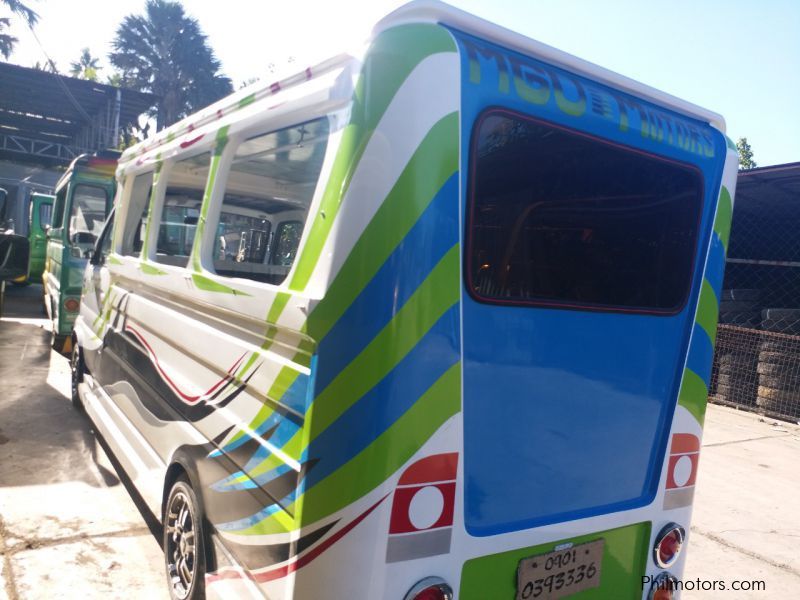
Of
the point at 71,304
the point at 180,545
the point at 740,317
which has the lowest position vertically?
the point at 180,545

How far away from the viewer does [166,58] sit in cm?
3112

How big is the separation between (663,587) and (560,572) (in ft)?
2.17

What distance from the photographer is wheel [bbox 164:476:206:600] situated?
269 centimetres

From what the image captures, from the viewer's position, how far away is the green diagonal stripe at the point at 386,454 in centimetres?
183

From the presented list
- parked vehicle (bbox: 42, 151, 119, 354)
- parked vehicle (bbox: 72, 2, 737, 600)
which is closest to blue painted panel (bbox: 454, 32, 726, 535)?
parked vehicle (bbox: 72, 2, 737, 600)

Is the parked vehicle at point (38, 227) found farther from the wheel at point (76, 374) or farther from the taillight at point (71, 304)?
the wheel at point (76, 374)

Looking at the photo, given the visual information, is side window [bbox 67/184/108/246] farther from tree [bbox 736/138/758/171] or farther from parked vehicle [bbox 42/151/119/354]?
tree [bbox 736/138/758/171]

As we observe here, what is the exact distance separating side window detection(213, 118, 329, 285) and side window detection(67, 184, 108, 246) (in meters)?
5.40

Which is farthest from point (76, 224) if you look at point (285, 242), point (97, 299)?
point (285, 242)

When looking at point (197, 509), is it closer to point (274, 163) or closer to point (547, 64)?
point (274, 163)

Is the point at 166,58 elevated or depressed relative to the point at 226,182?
elevated

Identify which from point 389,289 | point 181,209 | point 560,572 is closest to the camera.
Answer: point 389,289

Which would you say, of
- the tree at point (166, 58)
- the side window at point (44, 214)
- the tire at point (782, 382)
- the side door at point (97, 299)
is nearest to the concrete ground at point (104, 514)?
the side door at point (97, 299)

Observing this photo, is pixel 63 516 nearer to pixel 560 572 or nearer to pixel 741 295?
pixel 560 572
